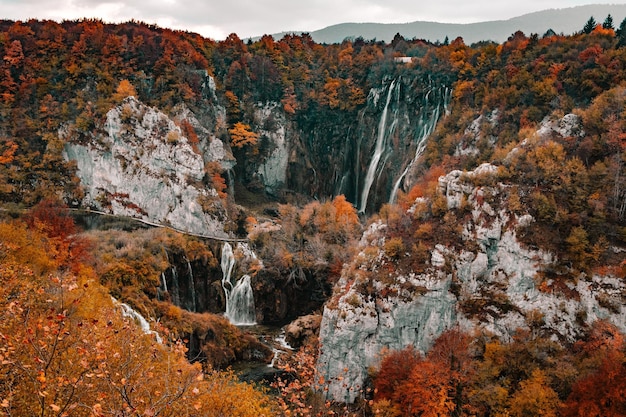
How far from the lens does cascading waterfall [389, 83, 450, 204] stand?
54.6 meters

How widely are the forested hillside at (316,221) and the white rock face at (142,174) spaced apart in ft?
0.77

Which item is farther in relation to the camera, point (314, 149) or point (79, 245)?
point (314, 149)

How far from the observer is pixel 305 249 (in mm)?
44719

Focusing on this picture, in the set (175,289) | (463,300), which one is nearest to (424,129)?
(463,300)

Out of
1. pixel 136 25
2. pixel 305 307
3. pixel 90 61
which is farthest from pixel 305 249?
pixel 136 25

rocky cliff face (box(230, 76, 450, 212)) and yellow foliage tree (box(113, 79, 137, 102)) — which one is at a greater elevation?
yellow foliage tree (box(113, 79, 137, 102))

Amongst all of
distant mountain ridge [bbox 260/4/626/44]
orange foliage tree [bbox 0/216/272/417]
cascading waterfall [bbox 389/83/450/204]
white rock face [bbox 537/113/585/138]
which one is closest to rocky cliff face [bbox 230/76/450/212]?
cascading waterfall [bbox 389/83/450/204]

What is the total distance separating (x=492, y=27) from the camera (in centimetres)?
Result: 12800

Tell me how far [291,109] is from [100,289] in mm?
47077

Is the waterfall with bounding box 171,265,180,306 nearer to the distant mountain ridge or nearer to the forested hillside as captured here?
the forested hillside

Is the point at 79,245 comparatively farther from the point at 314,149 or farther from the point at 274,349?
the point at 314,149

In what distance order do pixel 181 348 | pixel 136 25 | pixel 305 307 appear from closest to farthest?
pixel 181 348 → pixel 305 307 → pixel 136 25

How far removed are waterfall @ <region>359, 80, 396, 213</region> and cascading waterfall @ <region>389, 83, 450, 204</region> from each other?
12.1 feet

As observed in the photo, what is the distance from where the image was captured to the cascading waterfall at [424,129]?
5456 cm
